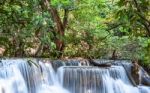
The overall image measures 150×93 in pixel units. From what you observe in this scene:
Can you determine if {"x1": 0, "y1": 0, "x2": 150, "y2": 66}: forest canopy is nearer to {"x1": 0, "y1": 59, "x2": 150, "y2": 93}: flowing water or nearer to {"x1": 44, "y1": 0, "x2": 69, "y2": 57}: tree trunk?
{"x1": 44, "y1": 0, "x2": 69, "y2": 57}: tree trunk

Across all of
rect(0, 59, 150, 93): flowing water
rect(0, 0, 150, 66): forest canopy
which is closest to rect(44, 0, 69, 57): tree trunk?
rect(0, 0, 150, 66): forest canopy

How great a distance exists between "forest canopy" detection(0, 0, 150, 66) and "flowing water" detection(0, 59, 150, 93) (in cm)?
111

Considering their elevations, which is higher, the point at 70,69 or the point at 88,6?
the point at 88,6

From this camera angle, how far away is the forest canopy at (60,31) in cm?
1074

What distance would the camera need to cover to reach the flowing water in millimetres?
9523

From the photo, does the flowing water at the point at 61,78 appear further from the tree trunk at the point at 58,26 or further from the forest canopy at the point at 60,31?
the tree trunk at the point at 58,26

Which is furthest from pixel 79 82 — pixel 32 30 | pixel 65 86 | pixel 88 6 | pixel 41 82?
pixel 88 6

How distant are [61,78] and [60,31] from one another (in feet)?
8.41

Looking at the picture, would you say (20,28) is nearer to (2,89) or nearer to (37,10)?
(37,10)

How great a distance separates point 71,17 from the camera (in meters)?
13.7

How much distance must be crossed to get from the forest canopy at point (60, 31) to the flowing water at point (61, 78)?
111 centimetres

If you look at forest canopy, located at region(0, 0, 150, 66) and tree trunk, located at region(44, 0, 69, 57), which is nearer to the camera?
forest canopy, located at region(0, 0, 150, 66)

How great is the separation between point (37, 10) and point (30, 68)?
2.43m

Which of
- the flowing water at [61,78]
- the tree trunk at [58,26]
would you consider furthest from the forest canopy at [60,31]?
the flowing water at [61,78]
